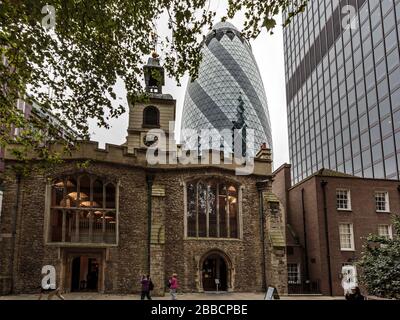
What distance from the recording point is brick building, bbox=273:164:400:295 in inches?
1051

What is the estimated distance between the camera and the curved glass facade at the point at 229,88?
15162 centimetres

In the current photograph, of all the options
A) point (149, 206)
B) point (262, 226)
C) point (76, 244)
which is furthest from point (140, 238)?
point (262, 226)

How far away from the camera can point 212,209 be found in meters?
25.2

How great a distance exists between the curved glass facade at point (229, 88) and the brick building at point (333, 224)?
119806 mm

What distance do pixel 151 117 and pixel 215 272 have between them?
15325mm

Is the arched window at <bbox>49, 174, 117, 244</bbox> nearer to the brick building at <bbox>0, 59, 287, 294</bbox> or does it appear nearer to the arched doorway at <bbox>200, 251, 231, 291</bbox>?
the brick building at <bbox>0, 59, 287, 294</bbox>

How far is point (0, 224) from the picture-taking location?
21.0m

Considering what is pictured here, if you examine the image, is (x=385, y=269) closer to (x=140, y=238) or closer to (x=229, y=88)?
(x=140, y=238)

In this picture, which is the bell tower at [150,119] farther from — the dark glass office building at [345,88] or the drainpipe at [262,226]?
the dark glass office building at [345,88]

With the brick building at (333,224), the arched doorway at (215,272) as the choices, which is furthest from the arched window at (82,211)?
the brick building at (333,224)

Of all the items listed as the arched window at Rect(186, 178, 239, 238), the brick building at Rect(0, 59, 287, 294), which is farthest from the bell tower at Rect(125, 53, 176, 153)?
the arched window at Rect(186, 178, 239, 238)

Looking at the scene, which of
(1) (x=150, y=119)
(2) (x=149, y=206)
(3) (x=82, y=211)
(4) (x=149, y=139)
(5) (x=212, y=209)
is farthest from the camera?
(1) (x=150, y=119)

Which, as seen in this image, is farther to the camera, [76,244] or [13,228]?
[76,244]
